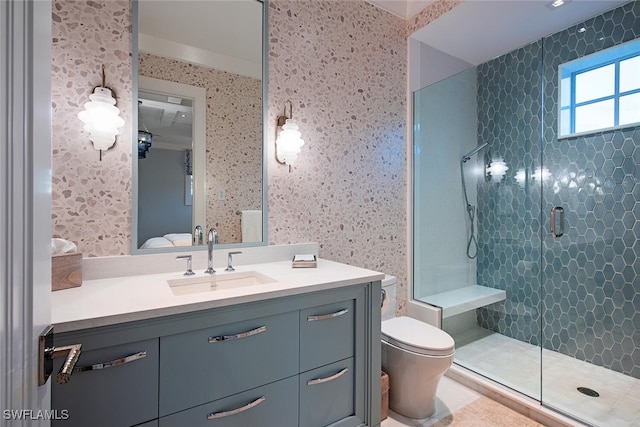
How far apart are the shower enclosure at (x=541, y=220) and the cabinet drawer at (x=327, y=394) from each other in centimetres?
123

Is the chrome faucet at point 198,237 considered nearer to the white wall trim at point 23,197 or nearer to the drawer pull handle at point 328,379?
the drawer pull handle at point 328,379

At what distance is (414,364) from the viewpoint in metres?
1.74

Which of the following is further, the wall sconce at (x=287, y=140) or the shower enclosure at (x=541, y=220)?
the shower enclosure at (x=541, y=220)

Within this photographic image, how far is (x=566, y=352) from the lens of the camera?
242 centimetres

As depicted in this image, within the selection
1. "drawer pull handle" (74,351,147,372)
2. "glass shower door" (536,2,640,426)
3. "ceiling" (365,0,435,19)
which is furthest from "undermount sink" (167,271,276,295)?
"ceiling" (365,0,435,19)

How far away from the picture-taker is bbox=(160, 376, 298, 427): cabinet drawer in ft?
3.69

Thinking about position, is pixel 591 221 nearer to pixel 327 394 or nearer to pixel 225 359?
pixel 327 394

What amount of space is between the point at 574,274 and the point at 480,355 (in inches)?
36.8

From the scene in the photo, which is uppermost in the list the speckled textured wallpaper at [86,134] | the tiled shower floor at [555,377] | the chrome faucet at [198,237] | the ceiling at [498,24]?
the ceiling at [498,24]

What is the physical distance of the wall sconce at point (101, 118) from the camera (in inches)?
56.4

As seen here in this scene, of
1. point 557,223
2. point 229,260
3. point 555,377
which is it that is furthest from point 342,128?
point 555,377

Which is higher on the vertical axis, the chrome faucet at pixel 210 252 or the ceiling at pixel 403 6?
the ceiling at pixel 403 6

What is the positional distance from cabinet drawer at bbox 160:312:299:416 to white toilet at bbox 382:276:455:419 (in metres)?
0.73

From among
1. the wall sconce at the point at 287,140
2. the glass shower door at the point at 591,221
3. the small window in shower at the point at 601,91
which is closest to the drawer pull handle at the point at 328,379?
the wall sconce at the point at 287,140
